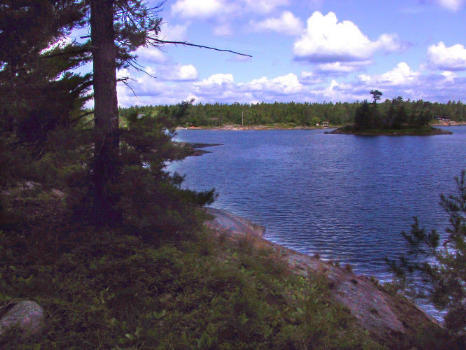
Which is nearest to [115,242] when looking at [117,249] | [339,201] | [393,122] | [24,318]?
[117,249]

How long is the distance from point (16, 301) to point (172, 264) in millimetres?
2931

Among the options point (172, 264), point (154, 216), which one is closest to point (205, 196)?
point (154, 216)

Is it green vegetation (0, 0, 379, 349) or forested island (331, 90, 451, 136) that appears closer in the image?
green vegetation (0, 0, 379, 349)

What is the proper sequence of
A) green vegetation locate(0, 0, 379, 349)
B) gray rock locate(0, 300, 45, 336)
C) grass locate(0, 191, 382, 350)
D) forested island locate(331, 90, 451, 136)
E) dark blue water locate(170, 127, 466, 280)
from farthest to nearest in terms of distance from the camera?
forested island locate(331, 90, 451, 136), dark blue water locate(170, 127, 466, 280), green vegetation locate(0, 0, 379, 349), grass locate(0, 191, 382, 350), gray rock locate(0, 300, 45, 336)

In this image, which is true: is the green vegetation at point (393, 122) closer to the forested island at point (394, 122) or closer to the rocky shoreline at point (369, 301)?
the forested island at point (394, 122)

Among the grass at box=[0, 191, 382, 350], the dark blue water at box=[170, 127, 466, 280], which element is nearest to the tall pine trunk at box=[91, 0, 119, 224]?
the grass at box=[0, 191, 382, 350]

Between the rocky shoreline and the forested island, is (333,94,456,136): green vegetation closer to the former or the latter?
the forested island

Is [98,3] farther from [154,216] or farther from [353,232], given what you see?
[353,232]

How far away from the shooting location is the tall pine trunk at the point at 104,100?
9984 millimetres

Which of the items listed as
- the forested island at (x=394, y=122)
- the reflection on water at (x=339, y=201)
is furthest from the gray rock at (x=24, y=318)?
the forested island at (x=394, y=122)

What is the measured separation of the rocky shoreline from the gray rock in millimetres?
5534

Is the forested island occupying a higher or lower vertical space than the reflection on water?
higher

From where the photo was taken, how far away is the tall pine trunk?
9.98m

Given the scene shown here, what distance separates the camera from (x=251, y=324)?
6.94 m
